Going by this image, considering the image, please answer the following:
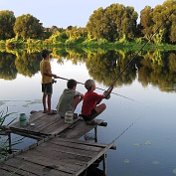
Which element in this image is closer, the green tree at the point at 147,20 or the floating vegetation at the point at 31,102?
the floating vegetation at the point at 31,102

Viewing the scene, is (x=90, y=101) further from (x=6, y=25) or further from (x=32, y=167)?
(x=6, y=25)

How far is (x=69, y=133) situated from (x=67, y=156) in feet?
6.83

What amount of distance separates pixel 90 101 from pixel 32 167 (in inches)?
139

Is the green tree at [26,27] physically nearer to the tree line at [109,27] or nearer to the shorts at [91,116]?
the tree line at [109,27]

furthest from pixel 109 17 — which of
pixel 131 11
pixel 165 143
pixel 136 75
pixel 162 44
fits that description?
pixel 165 143

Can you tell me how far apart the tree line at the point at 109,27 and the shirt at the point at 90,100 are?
59.9 metres

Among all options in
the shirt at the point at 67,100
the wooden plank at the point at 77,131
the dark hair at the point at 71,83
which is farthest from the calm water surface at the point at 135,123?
the dark hair at the point at 71,83

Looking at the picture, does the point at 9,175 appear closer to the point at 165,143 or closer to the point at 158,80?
the point at 165,143

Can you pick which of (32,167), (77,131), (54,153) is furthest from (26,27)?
(32,167)

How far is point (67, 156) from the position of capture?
8789mm

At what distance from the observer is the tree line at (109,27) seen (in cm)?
7262

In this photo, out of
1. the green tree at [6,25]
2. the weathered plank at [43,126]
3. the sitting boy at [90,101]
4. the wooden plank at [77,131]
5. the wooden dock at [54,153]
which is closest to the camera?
the wooden dock at [54,153]

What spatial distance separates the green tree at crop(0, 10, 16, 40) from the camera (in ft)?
301

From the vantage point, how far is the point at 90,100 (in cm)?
1120
